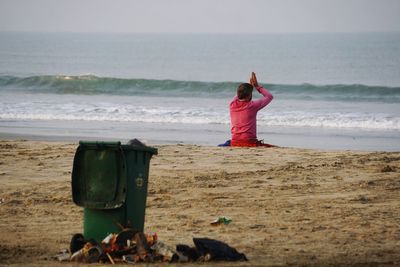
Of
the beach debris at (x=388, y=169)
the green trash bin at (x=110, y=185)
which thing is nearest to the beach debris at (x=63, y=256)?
the green trash bin at (x=110, y=185)

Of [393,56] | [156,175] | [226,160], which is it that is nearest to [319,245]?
[156,175]

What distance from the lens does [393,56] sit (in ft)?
197

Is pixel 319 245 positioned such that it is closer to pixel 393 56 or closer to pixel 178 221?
pixel 178 221

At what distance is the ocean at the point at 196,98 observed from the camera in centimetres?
1805

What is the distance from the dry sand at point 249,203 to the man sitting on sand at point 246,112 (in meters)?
0.39

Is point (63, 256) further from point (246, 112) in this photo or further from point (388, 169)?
point (246, 112)

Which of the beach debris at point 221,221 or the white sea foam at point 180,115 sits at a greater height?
the white sea foam at point 180,115

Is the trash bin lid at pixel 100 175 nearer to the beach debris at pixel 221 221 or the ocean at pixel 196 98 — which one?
the beach debris at pixel 221 221

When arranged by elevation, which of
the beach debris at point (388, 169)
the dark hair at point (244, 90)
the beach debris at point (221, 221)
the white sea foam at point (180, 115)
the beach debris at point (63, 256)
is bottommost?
the beach debris at point (63, 256)

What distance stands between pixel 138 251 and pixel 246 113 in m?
5.82

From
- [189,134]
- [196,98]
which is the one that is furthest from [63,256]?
[196,98]

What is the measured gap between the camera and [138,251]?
679 centimetres

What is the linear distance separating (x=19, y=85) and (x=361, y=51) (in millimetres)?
37764

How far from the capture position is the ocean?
18047mm
